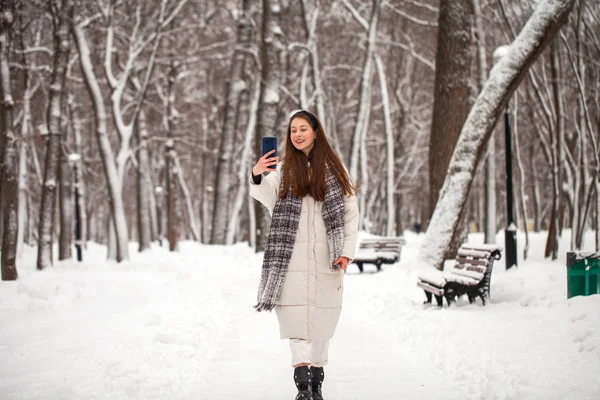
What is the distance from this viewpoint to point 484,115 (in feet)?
30.0

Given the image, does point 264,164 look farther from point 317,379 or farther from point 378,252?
point 378,252

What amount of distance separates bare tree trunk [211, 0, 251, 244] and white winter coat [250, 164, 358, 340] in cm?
1696

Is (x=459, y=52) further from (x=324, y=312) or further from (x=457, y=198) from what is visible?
(x=324, y=312)

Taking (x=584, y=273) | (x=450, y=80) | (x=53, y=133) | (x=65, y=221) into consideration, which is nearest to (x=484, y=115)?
(x=450, y=80)

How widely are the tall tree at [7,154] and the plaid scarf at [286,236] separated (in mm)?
7382

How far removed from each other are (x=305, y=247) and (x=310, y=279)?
0.72ft

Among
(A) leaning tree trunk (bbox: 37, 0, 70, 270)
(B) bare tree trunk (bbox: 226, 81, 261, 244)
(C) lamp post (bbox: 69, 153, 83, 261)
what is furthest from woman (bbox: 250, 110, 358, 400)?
(B) bare tree trunk (bbox: 226, 81, 261, 244)

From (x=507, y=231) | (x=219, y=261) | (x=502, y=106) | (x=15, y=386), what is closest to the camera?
(x=15, y=386)

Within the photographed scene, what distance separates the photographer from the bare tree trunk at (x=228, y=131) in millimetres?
20359

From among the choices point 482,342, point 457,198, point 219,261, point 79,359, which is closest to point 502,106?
point 457,198

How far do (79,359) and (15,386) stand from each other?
0.81 m

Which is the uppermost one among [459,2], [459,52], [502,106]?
[459,2]

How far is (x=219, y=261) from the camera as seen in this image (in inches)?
645

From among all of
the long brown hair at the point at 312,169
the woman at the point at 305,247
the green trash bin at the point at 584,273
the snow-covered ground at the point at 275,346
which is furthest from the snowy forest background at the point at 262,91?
the woman at the point at 305,247
